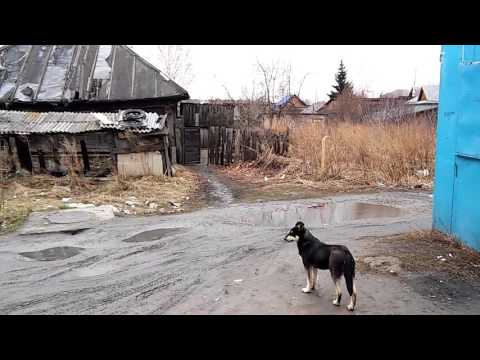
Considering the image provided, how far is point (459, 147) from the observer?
5926mm

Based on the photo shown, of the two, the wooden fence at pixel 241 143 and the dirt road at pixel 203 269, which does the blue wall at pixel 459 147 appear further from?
the wooden fence at pixel 241 143

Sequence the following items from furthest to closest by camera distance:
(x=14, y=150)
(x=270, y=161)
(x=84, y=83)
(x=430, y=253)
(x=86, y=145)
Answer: (x=84, y=83) → (x=270, y=161) → (x=86, y=145) → (x=14, y=150) → (x=430, y=253)

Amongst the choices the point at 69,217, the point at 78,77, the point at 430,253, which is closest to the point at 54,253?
the point at 69,217

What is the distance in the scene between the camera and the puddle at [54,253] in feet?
20.1

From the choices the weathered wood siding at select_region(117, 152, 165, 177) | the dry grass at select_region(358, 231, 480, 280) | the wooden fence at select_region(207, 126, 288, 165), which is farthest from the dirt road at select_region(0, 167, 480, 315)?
the wooden fence at select_region(207, 126, 288, 165)

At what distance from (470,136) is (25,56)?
797 inches

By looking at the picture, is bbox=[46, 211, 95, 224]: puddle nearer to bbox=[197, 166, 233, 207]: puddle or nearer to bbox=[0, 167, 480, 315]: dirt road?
bbox=[0, 167, 480, 315]: dirt road

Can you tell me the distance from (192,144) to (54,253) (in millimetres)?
15101

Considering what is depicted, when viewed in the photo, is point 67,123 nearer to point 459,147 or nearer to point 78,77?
point 78,77

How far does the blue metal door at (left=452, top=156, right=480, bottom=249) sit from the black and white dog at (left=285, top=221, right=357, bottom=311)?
8.99 ft

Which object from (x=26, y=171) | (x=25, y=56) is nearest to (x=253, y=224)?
(x=26, y=171)

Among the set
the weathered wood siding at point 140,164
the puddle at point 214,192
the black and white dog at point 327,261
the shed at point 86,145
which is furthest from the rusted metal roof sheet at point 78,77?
the black and white dog at point 327,261

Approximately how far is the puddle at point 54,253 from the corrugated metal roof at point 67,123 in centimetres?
692
